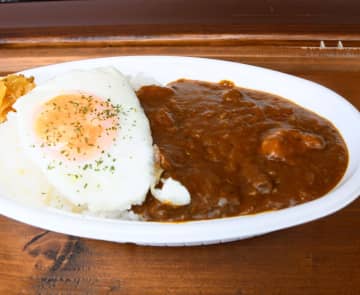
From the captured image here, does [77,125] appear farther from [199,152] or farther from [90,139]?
[199,152]

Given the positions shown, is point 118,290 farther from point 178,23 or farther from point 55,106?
point 178,23

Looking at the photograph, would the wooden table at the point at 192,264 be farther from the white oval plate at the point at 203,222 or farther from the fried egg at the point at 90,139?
the fried egg at the point at 90,139

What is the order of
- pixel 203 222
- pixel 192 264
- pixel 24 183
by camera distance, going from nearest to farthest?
pixel 203 222, pixel 192 264, pixel 24 183

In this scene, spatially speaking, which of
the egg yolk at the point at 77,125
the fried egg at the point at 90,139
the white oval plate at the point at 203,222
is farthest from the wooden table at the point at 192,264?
the egg yolk at the point at 77,125

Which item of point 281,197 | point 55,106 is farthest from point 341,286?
point 55,106

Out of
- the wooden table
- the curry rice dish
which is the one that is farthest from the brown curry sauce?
the wooden table

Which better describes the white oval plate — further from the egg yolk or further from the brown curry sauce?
the egg yolk

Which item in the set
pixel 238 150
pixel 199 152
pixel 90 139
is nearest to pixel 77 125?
pixel 90 139
